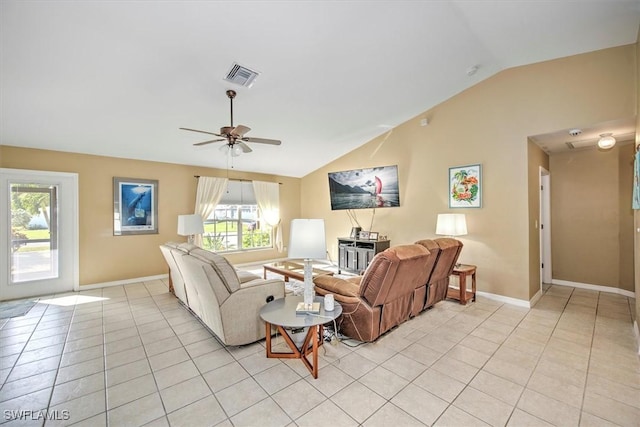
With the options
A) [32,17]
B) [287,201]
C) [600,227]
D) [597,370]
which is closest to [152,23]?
[32,17]

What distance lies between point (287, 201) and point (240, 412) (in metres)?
6.20

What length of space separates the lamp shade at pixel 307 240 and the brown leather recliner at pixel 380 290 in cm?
58

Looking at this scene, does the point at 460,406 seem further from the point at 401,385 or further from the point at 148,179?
the point at 148,179

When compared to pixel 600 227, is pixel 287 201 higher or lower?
higher

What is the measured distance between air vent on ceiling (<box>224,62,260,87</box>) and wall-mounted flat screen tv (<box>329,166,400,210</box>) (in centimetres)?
321

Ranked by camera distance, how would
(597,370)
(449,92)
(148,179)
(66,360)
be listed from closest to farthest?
(597,370) → (66,360) → (449,92) → (148,179)

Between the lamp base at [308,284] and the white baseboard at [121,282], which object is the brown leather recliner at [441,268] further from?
the white baseboard at [121,282]

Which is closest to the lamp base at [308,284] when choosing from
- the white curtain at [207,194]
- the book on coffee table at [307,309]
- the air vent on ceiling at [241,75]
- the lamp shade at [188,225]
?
the book on coffee table at [307,309]

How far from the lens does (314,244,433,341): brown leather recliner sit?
2615 mm

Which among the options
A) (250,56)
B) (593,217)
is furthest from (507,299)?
(250,56)

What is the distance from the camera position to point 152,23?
2457mm

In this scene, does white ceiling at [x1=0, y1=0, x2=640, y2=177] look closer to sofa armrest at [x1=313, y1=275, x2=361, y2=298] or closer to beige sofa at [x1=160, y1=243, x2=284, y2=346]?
beige sofa at [x1=160, y1=243, x2=284, y2=346]

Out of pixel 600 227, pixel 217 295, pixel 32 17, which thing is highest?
pixel 32 17

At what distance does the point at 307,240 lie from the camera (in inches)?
95.2
